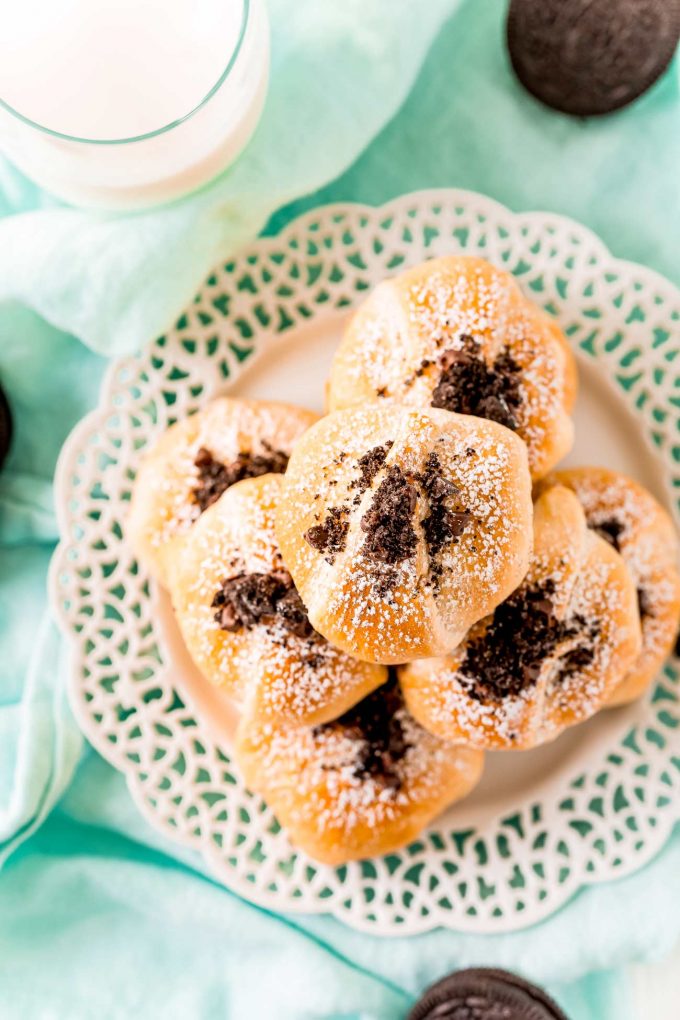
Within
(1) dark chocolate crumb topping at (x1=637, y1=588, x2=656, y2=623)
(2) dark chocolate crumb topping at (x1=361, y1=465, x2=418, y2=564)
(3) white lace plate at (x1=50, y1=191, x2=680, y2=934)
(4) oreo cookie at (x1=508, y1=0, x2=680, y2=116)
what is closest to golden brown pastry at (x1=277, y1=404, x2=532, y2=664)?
(2) dark chocolate crumb topping at (x1=361, y1=465, x2=418, y2=564)

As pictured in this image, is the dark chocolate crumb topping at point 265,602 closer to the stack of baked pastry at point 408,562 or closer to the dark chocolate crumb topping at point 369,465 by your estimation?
the stack of baked pastry at point 408,562

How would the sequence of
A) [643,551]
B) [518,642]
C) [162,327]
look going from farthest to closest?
[162,327] < [643,551] < [518,642]

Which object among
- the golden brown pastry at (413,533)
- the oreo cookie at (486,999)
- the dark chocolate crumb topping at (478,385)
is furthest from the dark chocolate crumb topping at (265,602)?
the oreo cookie at (486,999)

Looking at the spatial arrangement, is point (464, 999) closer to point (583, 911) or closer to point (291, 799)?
point (583, 911)

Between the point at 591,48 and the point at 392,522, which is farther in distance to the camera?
the point at 591,48

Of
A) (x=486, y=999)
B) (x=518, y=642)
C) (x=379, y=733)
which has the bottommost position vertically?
(x=486, y=999)

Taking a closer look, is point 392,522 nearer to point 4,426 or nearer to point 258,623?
point 258,623

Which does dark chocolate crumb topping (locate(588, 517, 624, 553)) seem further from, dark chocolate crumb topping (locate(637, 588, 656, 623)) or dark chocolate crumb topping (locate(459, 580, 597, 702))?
dark chocolate crumb topping (locate(459, 580, 597, 702))

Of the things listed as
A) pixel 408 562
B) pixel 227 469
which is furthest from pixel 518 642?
pixel 227 469
